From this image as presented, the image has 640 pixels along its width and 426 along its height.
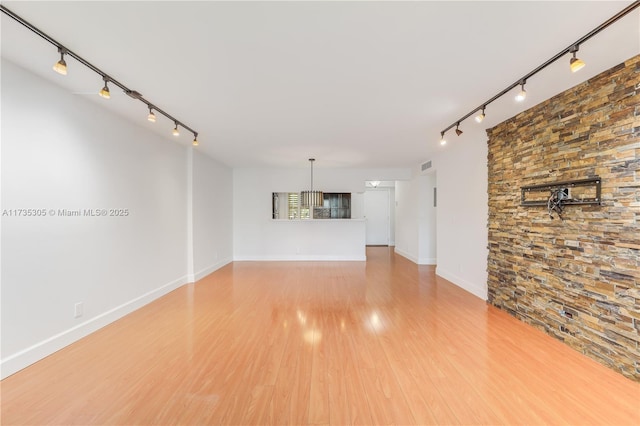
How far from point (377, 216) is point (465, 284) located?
574 centimetres

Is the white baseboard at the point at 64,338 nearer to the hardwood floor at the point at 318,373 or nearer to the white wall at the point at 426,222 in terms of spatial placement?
the hardwood floor at the point at 318,373

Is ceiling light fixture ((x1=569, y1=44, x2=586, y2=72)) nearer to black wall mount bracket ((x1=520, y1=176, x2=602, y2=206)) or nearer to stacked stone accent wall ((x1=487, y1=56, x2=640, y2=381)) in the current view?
stacked stone accent wall ((x1=487, y1=56, x2=640, y2=381))

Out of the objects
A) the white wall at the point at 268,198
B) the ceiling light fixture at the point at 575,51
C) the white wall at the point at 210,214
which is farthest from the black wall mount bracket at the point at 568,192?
the white wall at the point at 210,214

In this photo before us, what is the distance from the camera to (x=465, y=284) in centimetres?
450

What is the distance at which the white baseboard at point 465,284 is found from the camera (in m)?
4.01

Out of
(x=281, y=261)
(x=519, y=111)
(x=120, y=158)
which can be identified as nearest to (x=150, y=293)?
(x=120, y=158)

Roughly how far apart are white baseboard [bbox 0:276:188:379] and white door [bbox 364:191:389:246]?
7663 mm

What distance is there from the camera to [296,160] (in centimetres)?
597

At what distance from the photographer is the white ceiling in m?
1.60

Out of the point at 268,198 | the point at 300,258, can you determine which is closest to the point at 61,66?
the point at 268,198

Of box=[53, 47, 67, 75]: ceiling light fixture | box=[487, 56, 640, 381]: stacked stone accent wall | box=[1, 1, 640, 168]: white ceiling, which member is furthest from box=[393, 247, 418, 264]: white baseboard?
box=[53, 47, 67, 75]: ceiling light fixture

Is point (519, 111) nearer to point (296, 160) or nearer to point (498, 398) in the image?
point (498, 398)

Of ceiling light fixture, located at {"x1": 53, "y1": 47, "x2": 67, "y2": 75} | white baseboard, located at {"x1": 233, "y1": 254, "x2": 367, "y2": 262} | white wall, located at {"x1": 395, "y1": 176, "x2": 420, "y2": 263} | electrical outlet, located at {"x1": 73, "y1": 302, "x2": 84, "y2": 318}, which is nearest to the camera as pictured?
ceiling light fixture, located at {"x1": 53, "y1": 47, "x2": 67, "y2": 75}

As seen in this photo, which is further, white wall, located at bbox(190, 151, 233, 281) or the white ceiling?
white wall, located at bbox(190, 151, 233, 281)
